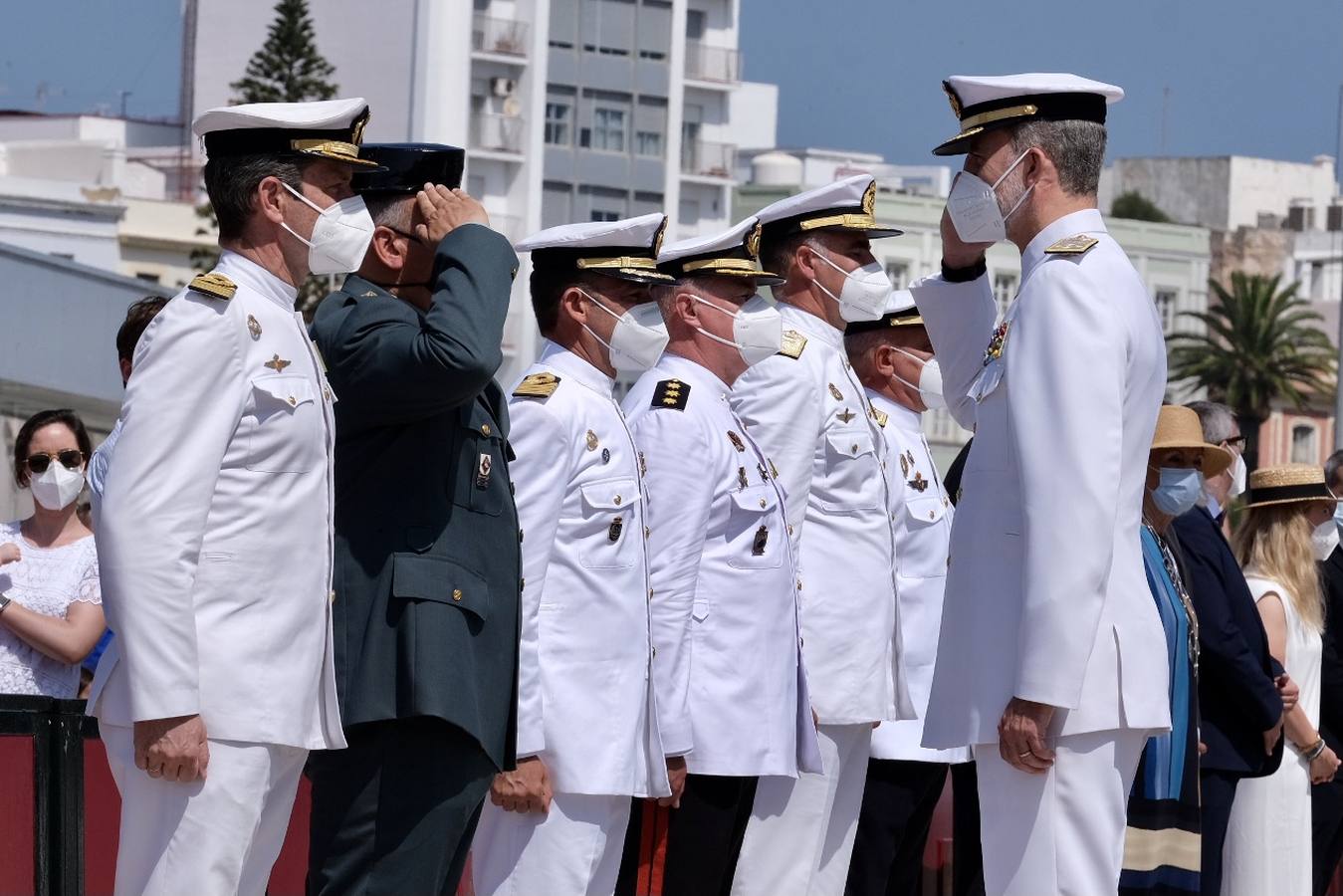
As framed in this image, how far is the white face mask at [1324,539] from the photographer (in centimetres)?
1023

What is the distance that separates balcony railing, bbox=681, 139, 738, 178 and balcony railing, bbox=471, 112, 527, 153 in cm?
664

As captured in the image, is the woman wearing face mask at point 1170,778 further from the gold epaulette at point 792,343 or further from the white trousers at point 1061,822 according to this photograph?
the white trousers at point 1061,822

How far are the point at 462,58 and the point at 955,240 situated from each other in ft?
225

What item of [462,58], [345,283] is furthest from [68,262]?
[462,58]

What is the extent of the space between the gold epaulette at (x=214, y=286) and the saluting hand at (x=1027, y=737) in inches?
81.5

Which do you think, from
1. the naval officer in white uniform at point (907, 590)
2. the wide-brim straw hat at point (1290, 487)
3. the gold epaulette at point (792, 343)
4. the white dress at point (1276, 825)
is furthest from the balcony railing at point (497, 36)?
the gold epaulette at point (792, 343)

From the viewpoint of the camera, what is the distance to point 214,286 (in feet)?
18.0

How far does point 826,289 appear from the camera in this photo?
28.1 ft

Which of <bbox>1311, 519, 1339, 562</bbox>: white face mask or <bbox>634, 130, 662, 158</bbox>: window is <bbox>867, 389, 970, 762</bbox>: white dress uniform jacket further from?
<bbox>634, 130, 662, 158</bbox>: window

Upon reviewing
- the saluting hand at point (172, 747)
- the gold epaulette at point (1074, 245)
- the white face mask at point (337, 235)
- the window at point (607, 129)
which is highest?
the window at point (607, 129)

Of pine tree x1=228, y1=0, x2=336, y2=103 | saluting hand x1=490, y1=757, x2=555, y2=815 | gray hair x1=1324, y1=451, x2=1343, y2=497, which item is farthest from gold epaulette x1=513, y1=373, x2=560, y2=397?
pine tree x1=228, y1=0, x2=336, y2=103

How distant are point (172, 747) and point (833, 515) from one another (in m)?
3.48

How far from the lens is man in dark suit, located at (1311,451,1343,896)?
34.1 feet

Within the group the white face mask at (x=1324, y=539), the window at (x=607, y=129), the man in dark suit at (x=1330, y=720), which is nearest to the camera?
the white face mask at (x=1324, y=539)
